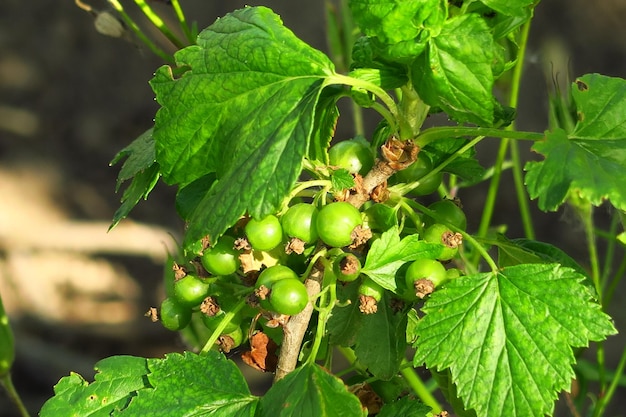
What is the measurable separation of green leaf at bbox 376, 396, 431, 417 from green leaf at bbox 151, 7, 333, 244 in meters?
0.20

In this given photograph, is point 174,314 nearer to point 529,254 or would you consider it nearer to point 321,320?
point 321,320

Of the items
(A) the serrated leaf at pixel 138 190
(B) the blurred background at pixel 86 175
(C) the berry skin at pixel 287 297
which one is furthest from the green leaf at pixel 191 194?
(B) the blurred background at pixel 86 175

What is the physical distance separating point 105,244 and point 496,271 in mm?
2177

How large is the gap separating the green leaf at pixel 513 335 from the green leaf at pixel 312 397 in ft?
0.19

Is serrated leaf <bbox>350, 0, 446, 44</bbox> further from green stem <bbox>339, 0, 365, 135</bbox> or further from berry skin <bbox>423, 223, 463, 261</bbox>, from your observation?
green stem <bbox>339, 0, 365, 135</bbox>

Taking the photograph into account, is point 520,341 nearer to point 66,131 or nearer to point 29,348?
point 29,348

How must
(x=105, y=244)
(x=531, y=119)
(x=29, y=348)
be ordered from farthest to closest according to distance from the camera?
(x=105, y=244) → (x=29, y=348) → (x=531, y=119)

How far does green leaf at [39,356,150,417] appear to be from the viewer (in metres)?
0.62

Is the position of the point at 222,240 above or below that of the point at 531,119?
above

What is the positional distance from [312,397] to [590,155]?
0.25 m

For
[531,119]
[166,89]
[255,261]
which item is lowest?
[531,119]

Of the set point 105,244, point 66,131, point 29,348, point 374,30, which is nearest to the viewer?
point 374,30

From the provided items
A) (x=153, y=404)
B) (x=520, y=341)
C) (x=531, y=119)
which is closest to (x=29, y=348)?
(x=531, y=119)

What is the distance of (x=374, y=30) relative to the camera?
0.53 m
